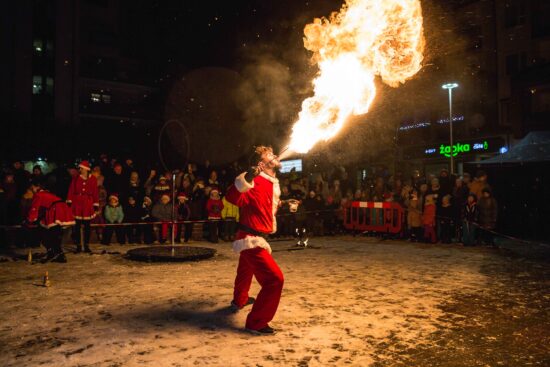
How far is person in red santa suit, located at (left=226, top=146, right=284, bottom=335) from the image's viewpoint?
5.05 m

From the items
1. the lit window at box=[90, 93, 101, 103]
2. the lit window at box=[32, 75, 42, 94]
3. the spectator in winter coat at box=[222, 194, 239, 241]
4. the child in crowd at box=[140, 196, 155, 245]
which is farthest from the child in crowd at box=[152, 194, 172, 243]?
the lit window at box=[90, 93, 101, 103]

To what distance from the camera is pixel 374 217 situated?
1523 cm

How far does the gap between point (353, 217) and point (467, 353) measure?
1148 centimetres

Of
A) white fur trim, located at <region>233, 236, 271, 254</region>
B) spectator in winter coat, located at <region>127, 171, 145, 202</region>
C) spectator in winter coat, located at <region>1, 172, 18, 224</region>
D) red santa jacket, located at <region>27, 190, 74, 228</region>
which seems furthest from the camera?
spectator in winter coat, located at <region>127, 171, 145, 202</region>

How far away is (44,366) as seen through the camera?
13.3 feet

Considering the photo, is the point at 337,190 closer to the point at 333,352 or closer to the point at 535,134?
the point at 535,134

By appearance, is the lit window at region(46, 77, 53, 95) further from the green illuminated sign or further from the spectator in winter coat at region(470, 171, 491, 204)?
the spectator in winter coat at region(470, 171, 491, 204)

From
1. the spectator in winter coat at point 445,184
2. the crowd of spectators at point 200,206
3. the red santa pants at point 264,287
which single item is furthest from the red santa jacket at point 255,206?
the spectator in winter coat at point 445,184

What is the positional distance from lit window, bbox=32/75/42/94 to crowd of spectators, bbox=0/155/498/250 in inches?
986

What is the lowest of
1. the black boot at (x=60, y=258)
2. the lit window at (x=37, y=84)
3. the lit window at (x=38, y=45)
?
the black boot at (x=60, y=258)

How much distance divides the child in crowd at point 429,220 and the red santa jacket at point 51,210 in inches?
404

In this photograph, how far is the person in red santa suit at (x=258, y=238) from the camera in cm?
505

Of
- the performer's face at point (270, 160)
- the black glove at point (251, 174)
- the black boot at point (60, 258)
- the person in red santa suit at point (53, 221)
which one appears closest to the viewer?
the black glove at point (251, 174)

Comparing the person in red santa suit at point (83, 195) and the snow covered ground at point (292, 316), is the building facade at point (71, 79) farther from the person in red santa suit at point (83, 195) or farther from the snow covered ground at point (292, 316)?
the snow covered ground at point (292, 316)
